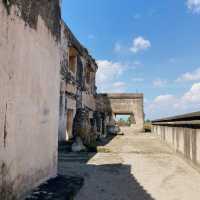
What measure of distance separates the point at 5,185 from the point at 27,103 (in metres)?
1.13

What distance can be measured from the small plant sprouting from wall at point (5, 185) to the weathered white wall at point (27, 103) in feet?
0.04

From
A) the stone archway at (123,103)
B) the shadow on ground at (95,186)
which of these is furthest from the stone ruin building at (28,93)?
the stone archway at (123,103)

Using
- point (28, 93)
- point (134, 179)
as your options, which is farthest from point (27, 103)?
point (134, 179)

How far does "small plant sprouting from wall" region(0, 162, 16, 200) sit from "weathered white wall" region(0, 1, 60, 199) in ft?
0.04

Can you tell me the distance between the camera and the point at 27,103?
386 centimetres

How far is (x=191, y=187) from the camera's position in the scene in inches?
222

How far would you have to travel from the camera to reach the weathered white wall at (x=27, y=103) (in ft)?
10.6

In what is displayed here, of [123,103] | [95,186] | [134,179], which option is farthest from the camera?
[123,103]

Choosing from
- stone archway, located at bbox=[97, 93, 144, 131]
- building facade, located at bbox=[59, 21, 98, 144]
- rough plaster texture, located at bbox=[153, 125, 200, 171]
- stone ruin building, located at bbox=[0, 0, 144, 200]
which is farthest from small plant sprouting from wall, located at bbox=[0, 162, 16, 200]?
stone archway, located at bbox=[97, 93, 144, 131]

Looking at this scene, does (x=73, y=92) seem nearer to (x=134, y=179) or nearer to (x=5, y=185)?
(x=134, y=179)

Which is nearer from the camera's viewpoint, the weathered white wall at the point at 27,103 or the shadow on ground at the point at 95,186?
the weathered white wall at the point at 27,103

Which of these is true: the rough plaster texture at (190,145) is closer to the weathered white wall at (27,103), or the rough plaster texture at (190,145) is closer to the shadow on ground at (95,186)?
the shadow on ground at (95,186)

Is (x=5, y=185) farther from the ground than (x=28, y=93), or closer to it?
closer to it

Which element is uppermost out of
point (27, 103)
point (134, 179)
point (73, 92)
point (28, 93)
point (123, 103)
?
point (123, 103)
